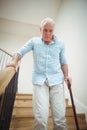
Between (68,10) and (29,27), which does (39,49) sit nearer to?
(68,10)

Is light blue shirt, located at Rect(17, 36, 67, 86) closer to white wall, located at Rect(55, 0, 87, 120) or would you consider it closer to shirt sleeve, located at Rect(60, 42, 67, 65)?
shirt sleeve, located at Rect(60, 42, 67, 65)

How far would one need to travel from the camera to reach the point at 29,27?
209 inches

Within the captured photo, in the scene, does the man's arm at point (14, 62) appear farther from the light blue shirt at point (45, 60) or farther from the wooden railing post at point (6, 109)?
the wooden railing post at point (6, 109)

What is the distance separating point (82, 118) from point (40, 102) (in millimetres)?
1391

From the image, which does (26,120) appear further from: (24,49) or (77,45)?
(77,45)

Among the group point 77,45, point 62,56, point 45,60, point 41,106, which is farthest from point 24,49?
point 77,45

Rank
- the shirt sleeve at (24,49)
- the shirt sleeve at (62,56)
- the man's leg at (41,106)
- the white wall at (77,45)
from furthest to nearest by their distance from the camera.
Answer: the white wall at (77,45), the shirt sleeve at (62,56), the shirt sleeve at (24,49), the man's leg at (41,106)

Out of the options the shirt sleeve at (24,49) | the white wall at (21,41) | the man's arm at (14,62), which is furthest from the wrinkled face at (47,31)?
the white wall at (21,41)

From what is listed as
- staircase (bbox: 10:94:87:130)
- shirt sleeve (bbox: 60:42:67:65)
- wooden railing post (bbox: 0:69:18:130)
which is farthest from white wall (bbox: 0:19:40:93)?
wooden railing post (bbox: 0:69:18:130)

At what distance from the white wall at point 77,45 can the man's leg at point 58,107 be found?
4.18 ft

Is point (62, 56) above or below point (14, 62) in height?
above

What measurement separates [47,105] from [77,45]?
187 centimetres

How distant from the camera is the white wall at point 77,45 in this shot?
2.76m

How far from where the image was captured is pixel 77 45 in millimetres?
3055
